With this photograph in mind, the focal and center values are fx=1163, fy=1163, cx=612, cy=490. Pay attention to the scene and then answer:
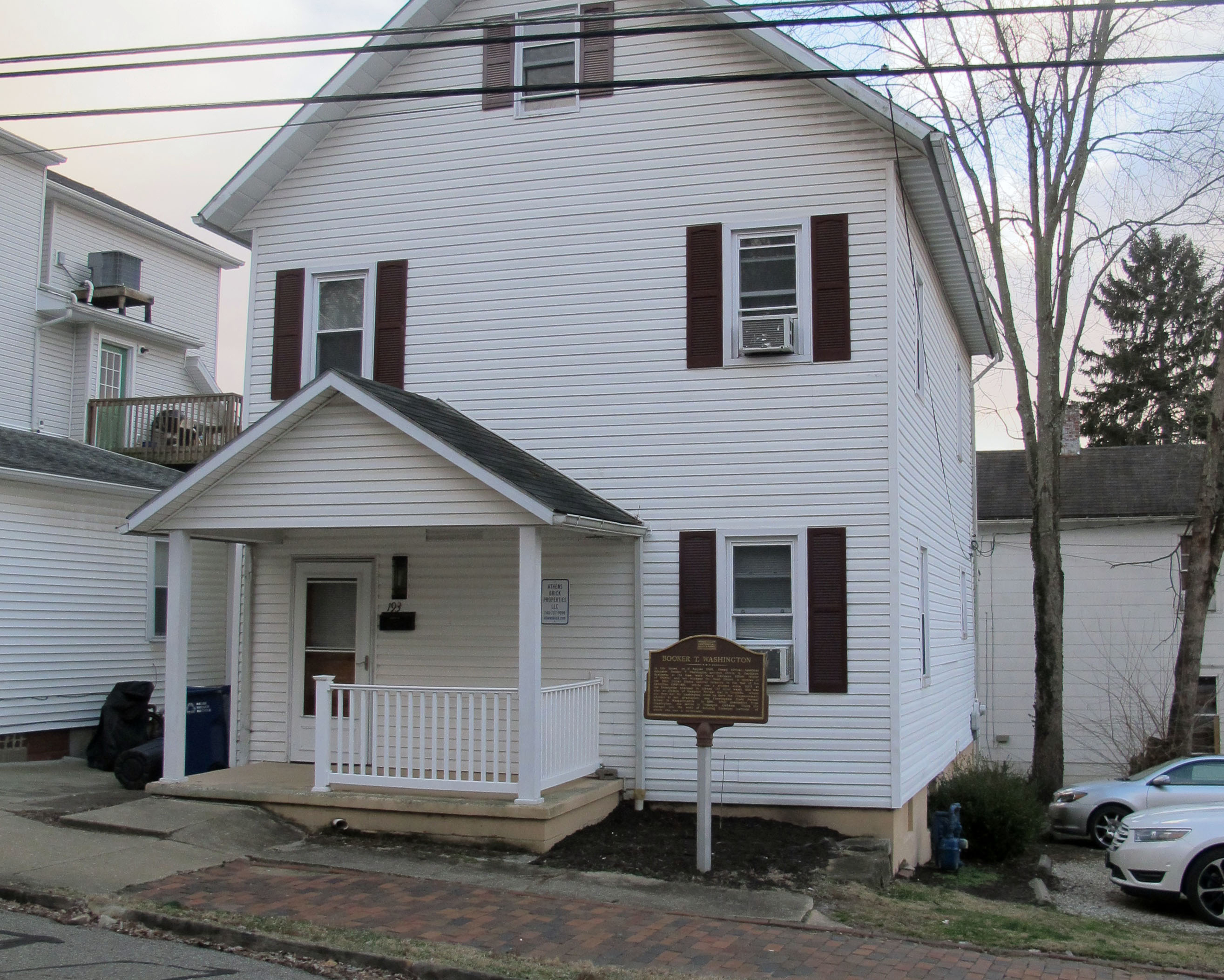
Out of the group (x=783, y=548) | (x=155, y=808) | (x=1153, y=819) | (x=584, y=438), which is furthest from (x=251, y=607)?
(x=1153, y=819)

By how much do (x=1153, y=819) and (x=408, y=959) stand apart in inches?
320

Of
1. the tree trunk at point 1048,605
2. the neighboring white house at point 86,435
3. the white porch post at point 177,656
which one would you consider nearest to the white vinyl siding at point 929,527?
the tree trunk at point 1048,605

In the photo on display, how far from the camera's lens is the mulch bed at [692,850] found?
9.52 m

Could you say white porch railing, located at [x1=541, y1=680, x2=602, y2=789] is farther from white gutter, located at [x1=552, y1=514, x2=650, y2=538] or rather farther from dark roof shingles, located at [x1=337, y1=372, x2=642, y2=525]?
dark roof shingles, located at [x1=337, y1=372, x2=642, y2=525]

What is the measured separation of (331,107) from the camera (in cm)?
1355

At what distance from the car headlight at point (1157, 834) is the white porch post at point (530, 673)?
239 inches

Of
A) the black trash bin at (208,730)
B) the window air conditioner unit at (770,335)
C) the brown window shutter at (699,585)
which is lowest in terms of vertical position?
the black trash bin at (208,730)

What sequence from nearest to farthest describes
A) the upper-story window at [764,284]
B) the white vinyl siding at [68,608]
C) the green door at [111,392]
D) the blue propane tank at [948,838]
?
the upper-story window at [764,284]
the blue propane tank at [948,838]
the white vinyl siding at [68,608]
the green door at [111,392]

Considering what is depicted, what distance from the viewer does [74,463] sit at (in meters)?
17.3

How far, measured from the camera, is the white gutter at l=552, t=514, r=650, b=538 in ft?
33.3

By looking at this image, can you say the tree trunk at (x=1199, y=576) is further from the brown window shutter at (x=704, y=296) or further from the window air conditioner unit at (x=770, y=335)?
the brown window shutter at (x=704, y=296)

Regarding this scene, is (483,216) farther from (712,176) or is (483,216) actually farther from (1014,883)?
(1014,883)

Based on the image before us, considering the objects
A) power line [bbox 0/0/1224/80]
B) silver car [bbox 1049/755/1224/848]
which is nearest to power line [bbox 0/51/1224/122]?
power line [bbox 0/0/1224/80]

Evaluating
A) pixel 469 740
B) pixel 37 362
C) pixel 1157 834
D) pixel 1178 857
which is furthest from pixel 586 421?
pixel 37 362
